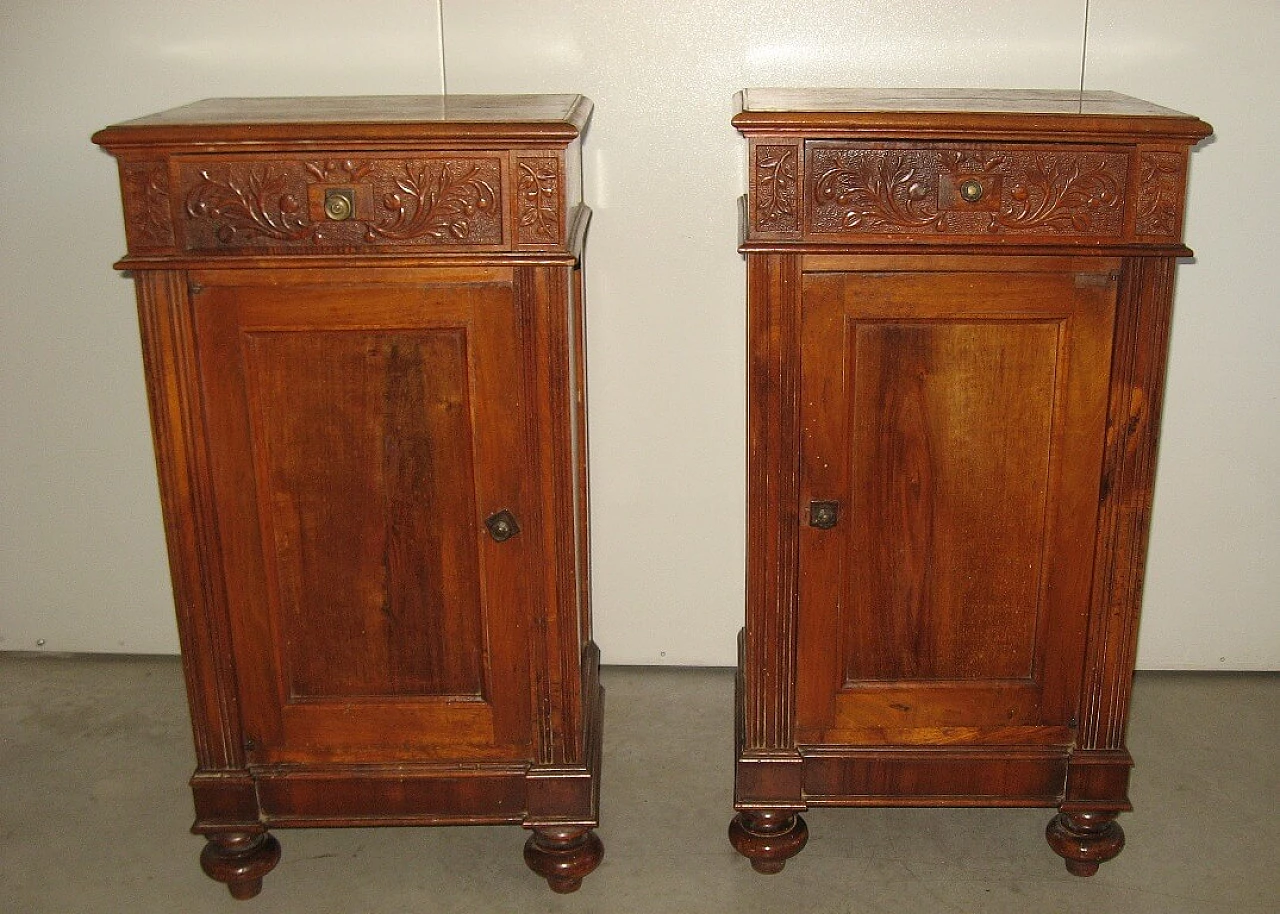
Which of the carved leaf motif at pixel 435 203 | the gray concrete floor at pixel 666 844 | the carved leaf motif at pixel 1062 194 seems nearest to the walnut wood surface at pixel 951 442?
the carved leaf motif at pixel 1062 194

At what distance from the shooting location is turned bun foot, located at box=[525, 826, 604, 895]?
205 centimetres

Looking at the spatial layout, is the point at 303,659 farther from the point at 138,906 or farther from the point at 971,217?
the point at 971,217

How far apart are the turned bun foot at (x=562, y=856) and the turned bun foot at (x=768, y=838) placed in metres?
0.25

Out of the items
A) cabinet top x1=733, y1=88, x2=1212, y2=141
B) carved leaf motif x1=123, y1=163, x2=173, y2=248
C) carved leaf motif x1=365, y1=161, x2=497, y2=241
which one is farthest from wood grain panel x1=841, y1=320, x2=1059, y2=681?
carved leaf motif x1=123, y1=163, x2=173, y2=248

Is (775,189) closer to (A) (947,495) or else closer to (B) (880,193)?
(B) (880,193)

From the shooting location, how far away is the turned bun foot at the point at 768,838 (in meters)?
2.09

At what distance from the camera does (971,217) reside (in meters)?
1.79

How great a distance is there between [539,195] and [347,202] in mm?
268

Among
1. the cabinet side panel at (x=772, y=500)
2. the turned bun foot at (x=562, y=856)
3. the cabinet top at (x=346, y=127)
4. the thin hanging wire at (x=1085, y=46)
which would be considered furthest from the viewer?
the thin hanging wire at (x=1085, y=46)

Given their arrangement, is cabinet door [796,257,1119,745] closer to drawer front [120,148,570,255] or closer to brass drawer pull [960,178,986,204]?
brass drawer pull [960,178,986,204]

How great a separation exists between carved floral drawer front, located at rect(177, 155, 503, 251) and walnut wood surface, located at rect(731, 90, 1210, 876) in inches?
15.6

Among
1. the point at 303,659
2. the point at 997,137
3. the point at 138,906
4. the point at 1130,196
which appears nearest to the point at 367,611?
the point at 303,659

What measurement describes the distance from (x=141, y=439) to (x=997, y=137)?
1.85m

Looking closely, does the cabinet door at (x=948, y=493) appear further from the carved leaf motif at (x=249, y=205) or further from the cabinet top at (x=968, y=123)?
the carved leaf motif at (x=249, y=205)
